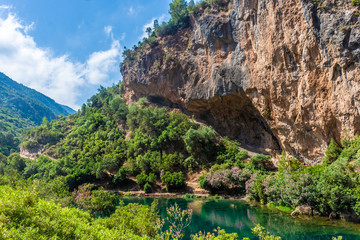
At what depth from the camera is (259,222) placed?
53.0 ft

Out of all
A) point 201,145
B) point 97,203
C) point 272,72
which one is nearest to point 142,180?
point 201,145

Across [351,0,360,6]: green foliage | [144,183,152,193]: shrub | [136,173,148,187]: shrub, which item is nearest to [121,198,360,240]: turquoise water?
[144,183,152,193]: shrub

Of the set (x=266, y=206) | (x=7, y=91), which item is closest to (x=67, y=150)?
(x=266, y=206)

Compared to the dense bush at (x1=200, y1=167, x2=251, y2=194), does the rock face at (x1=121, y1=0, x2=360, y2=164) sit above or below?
above

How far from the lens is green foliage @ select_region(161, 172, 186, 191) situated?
95.6ft

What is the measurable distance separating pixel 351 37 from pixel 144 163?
28.8 m

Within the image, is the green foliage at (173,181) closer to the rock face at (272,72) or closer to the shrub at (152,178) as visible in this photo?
the shrub at (152,178)

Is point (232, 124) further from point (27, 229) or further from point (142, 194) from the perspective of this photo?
point (27, 229)

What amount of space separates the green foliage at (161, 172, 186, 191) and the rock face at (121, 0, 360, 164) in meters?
13.5

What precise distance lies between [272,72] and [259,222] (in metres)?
17.2

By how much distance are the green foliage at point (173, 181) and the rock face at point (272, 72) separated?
13462mm

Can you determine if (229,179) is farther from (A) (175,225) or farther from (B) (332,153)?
(A) (175,225)

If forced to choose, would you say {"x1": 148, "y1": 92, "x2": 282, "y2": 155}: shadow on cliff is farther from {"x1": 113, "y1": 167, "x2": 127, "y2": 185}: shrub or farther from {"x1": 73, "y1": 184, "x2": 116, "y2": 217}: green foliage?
{"x1": 73, "y1": 184, "x2": 116, "y2": 217}: green foliage

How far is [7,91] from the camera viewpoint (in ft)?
443
